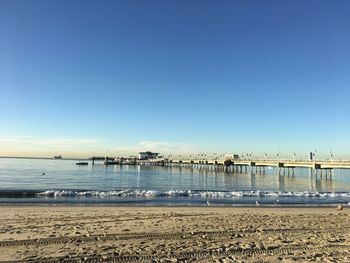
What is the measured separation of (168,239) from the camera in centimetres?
909

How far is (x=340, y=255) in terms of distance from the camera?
300 inches

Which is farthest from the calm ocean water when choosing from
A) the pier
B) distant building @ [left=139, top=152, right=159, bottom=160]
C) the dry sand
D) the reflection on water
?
distant building @ [left=139, top=152, right=159, bottom=160]

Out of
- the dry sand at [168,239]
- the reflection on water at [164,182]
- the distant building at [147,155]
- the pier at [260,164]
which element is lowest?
the reflection on water at [164,182]

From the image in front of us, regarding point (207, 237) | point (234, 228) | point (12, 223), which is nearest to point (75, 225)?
point (12, 223)

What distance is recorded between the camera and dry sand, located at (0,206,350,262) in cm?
736

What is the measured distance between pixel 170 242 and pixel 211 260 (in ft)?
6.19

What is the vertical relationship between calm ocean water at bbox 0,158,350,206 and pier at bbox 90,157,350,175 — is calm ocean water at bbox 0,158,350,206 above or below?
below

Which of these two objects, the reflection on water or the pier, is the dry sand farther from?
the pier

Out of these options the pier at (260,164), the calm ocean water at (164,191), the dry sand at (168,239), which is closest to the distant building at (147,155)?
the pier at (260,164)

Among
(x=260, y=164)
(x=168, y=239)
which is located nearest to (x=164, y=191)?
(x=168, y=239)

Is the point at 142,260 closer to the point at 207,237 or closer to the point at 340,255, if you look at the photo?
the point at 207,237

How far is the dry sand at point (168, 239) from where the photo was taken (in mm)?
7355

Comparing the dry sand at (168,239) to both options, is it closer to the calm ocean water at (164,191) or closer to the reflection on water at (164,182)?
the calm ocean water at (164,191)

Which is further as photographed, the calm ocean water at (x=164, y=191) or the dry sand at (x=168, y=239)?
the calm ocean water at (x=164, y=191)
